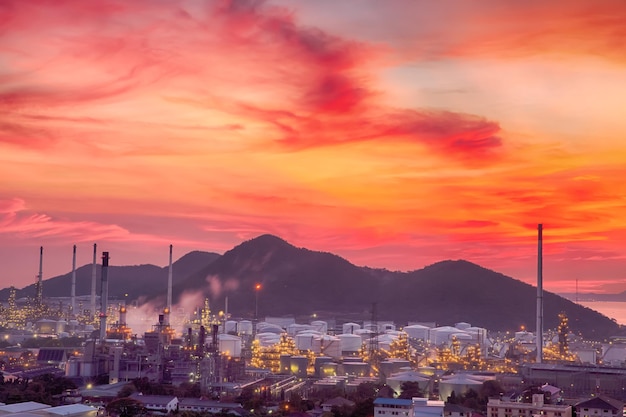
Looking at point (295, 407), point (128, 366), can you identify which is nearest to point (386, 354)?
point (128, 366)

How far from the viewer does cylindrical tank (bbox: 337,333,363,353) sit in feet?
177

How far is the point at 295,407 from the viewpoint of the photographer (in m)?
27.7

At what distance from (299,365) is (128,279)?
94.6m

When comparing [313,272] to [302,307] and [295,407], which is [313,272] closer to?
[302,307]

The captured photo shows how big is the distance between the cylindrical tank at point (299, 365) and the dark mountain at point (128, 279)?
220 feet

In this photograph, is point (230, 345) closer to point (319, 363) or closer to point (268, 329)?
point (319, 363)

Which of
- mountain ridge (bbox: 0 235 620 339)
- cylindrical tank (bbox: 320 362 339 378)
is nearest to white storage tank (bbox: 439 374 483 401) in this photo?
cylindrical tank (bbox: 320 362 339 378)

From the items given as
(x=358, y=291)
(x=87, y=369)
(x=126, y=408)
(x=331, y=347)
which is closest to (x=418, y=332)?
(x=331, y=347)

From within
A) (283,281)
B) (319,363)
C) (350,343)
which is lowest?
(319,363)

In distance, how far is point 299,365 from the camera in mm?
43844

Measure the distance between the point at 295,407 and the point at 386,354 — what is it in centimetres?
2333

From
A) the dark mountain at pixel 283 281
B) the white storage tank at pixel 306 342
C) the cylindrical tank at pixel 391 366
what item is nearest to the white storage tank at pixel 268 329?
the white storage tank at pixel 306 342

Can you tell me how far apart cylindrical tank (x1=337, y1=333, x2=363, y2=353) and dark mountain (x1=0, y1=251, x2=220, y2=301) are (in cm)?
5813

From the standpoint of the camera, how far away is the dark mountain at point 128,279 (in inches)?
4719
